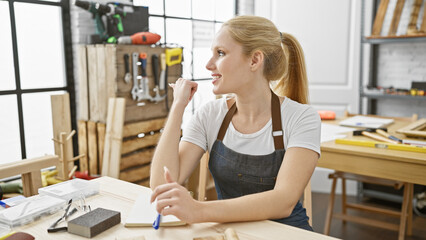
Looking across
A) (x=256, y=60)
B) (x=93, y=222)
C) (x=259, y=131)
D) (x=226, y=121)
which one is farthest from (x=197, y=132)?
(x=93, y=222)

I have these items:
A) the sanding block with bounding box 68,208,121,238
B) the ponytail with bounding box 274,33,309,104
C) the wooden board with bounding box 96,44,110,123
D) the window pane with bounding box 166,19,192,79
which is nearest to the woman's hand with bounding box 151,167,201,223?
the sanding block with bounding box 68,208,121,238

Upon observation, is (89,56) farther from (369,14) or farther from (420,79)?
(420,79)

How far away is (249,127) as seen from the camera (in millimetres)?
1416

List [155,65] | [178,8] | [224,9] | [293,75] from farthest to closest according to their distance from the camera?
[224,9]
[178,8]
[155,65]
[293,75]

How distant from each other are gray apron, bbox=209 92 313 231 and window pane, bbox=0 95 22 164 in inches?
57.6

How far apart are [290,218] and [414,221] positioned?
7.04ft

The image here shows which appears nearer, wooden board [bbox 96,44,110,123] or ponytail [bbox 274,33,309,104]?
ponytail [bbox 274,33,309,104]

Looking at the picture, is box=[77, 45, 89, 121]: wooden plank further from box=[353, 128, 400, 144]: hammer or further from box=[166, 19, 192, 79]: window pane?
box=[353, 128, 400, 144]: hammer

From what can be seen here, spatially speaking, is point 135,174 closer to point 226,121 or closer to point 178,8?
point 226,121

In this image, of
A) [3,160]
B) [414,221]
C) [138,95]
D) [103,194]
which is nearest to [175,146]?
[103,194]

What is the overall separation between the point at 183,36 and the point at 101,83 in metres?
1.37

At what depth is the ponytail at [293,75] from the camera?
149cm

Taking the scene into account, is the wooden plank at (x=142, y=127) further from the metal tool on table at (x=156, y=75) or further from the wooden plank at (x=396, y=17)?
the wooden plank at (x=396, y=17)

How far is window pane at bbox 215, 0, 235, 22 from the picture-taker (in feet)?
13.3
